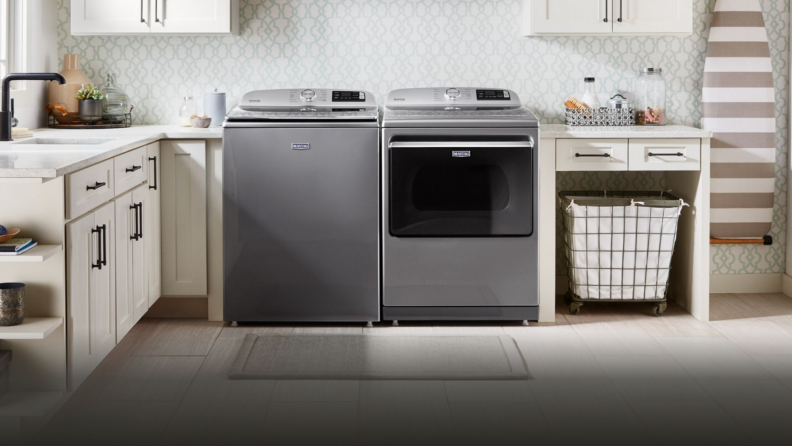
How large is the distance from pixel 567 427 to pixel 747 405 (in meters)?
0.58

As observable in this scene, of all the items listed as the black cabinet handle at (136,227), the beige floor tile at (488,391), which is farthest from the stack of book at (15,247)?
the beige floor tile at (488,391)

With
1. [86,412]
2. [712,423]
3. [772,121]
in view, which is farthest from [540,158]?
[86,412]

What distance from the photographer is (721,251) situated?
4305mm

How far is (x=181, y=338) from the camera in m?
3.51

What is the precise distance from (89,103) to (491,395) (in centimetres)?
227

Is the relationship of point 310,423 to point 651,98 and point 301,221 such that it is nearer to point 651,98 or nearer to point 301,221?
point 301,221

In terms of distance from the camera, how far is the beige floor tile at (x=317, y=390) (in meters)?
2.77

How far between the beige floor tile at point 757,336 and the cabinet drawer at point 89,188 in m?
2.42

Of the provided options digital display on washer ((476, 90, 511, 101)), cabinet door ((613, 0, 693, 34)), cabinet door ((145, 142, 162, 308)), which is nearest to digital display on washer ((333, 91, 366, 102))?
digital display on washer ((476, 90, 511, 101))

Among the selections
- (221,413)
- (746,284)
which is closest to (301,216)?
(221,413)

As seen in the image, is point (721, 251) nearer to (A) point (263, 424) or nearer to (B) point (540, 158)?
(B) point (540, 158)

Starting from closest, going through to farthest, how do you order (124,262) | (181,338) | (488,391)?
(488,391), (124,262), (181,338)

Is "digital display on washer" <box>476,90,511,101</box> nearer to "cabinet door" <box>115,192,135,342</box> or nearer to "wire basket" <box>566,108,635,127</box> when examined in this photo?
"wire basket" <box>566,108,635,127</box>

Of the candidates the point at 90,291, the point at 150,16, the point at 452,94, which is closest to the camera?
the point at 90,291
